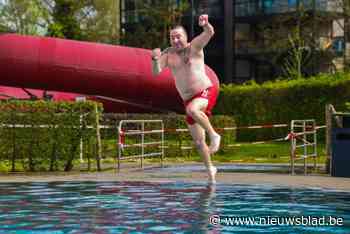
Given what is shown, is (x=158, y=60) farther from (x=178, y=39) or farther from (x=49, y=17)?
(x=49, y=17)

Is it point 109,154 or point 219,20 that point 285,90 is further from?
point 219,20

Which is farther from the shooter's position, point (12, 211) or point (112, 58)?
point (112, 58)

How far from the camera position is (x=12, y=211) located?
296 inches

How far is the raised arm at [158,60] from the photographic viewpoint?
10.8 metres

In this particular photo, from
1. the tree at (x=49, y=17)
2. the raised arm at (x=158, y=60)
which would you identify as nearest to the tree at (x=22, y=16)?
the tree at (x=49, y=17)

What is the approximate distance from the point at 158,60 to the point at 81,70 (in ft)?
44.7

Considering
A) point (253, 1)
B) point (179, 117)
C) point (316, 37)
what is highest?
point (253, 1)

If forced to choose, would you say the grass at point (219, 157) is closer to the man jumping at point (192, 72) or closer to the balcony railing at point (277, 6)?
the man jumping at point (192, 72)

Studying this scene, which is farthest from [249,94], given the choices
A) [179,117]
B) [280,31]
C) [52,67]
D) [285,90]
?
[280,31]

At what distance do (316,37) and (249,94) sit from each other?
16.0 metres

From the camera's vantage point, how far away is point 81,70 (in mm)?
24234

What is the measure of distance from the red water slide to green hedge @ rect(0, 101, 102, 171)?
28.4 ft

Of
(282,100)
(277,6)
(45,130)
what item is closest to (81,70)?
(45,130)

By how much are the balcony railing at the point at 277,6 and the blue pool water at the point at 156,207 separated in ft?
131
